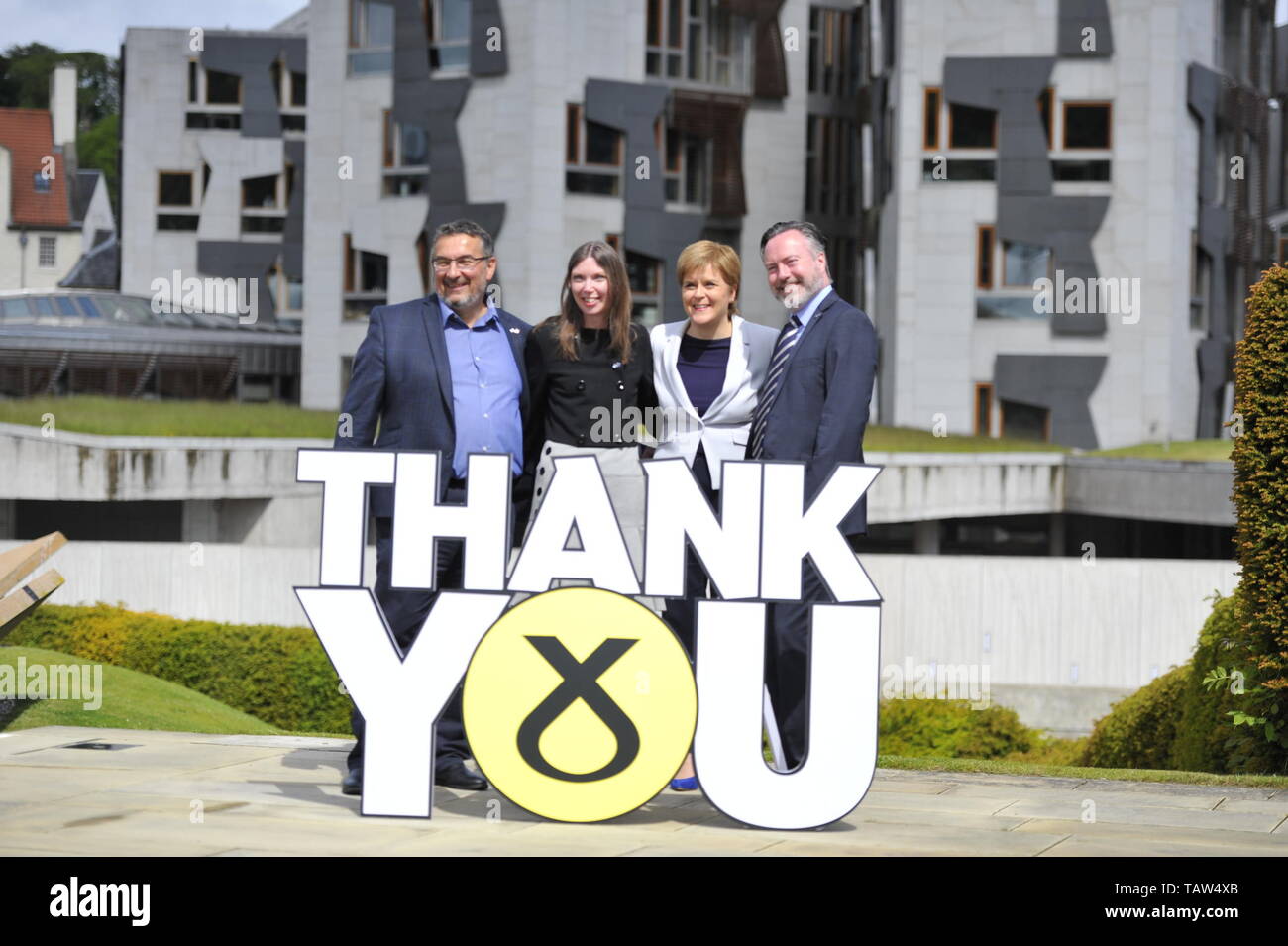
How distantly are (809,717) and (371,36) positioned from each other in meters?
36.7

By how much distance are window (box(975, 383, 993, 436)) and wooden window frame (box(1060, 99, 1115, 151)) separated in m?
5.51

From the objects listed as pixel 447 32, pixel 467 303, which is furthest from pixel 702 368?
pixel 447 32

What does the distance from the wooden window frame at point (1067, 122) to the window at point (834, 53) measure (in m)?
Result: 8.91

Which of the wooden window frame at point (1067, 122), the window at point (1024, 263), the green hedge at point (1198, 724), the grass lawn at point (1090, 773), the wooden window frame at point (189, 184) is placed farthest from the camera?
the wooden window frame at point (189, 184)

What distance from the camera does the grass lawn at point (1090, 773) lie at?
8125 millimetres

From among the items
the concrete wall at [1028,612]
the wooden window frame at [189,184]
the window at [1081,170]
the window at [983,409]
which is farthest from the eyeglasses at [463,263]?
the wooden window frame at [189,184]

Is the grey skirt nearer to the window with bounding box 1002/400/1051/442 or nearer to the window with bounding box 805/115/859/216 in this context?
the window with bounding box 1002/400/1051/442

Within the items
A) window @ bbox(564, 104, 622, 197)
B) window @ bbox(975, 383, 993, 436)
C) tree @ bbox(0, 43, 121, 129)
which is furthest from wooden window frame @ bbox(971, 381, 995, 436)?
tree @ bbox(0, 43, 121, 129)

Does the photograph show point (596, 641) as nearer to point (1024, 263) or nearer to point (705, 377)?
point (705, 377)

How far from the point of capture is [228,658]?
1529cm

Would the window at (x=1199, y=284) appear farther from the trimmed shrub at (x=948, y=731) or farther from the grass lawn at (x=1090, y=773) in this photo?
the grass lawn at (x=1090, y=773)
